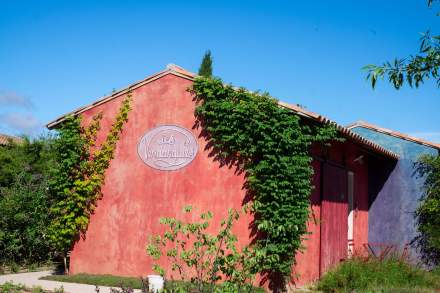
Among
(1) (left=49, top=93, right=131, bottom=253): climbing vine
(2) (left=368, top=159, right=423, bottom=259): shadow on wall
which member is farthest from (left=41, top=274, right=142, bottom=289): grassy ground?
(2) (left=368, top=159, right=423, bottom=259): shadow on wall

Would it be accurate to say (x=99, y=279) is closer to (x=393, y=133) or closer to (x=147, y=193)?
(x=147, y=193)

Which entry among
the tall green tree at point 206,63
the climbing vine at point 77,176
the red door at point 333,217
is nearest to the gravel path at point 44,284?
the climbing vine at point 77,176

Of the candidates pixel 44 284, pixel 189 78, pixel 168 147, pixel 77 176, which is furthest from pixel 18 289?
pixel 189 78

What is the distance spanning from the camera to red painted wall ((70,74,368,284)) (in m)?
10.4

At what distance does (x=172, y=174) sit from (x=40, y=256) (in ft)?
15.6

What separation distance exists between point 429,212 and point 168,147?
7434mm

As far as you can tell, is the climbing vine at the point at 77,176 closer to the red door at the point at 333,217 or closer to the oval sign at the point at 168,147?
the oval sign at the point at 168,147

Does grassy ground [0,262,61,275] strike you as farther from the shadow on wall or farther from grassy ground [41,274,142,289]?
the shadow on wall

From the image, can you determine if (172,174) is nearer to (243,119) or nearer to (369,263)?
(243,119)

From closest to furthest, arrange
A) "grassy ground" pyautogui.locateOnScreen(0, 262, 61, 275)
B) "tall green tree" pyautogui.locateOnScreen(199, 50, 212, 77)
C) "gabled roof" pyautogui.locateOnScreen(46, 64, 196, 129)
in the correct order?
"gabled roof" pyautogui.locateOnScreen(46, 64, 196, 129) < "grassy ground" pyautogui.locateOnScreen(0, 262, 61, 275) < "tall green tree" pyautogui.locateOnScreen(199, 50, 212, 77)

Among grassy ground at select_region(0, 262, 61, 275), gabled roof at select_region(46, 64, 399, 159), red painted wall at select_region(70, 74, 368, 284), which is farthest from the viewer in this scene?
grassy ground at select_region(0, 262, 61, 275)

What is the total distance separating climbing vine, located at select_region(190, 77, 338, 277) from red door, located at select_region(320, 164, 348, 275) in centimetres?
127

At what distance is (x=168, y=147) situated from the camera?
35.7 feet

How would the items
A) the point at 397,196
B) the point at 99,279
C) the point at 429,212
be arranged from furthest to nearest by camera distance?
1. the point at 397,196
2. the point at 429,212
3. the point at 99,279
